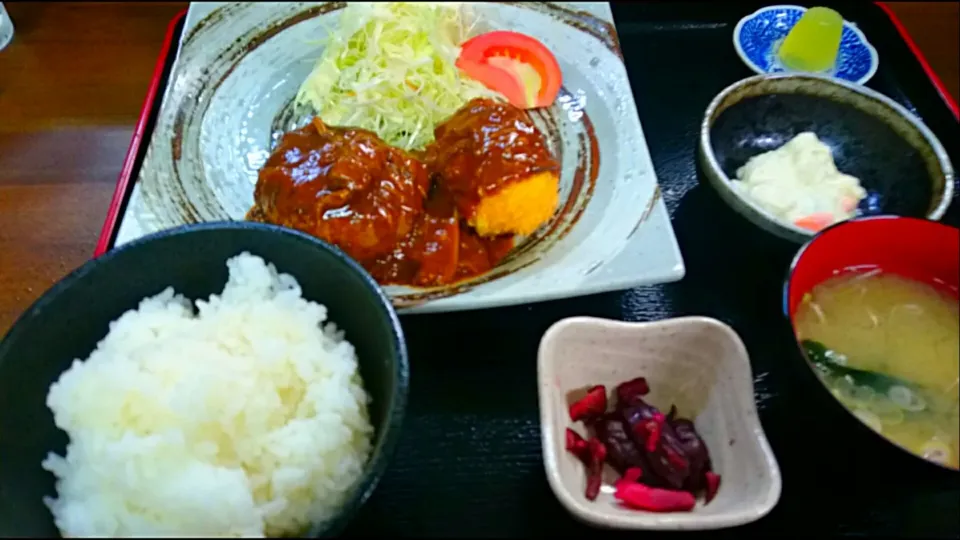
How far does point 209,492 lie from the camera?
1.23 metres

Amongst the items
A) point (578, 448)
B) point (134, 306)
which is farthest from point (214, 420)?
point (578, 448)

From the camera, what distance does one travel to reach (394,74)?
97.0 inches

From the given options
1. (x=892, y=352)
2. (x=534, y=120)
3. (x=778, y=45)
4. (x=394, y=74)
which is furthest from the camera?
(x=778, y=45)

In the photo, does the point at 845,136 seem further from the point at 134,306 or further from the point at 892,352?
the point at 134,306

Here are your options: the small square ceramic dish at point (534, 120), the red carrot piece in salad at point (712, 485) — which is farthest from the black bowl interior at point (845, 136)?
the red carrot piece in salad at point (712, 485)

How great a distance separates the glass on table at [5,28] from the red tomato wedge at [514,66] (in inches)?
61.6

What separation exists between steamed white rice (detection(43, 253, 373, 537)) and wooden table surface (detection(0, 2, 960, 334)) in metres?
0.67

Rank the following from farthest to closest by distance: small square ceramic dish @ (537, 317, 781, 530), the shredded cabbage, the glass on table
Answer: the glass on table → the shredded cabbage → small square ceramic dish @ (537, 317, 781, 530)

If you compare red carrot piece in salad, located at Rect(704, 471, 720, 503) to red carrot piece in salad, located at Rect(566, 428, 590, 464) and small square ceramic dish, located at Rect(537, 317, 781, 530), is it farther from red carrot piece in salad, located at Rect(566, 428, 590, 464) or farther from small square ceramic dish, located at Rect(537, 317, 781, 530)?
red carrot piece in salad, located at Rect(566, 428, 590, 464)

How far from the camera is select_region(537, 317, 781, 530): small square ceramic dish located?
1.39 m

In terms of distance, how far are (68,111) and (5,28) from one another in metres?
0.49

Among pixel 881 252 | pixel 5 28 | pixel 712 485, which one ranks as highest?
pixel 5 28

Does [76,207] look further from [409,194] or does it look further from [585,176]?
[585,176]

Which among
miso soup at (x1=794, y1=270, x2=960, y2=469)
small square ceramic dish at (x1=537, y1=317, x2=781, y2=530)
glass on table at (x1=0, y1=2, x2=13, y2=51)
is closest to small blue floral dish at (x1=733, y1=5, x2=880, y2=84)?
miso soup at (x1=794, y1=270, x2=960, y2=469)
